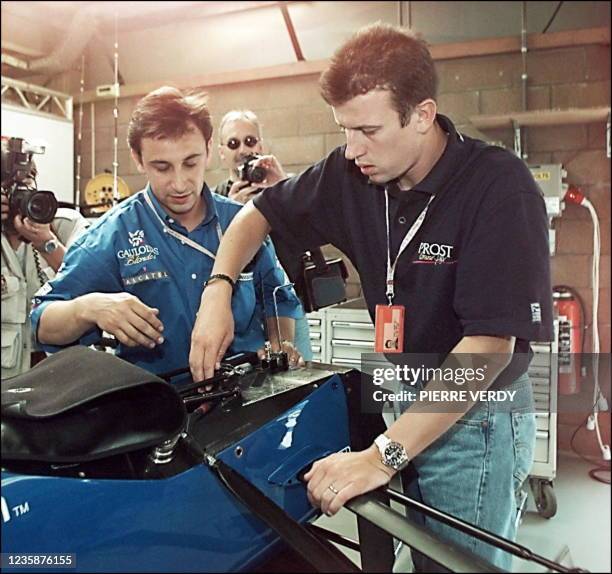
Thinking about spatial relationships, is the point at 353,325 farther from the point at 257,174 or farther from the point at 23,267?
the point at 23,267

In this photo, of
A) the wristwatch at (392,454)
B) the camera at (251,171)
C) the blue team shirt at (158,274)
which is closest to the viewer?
the wristwatch at (392,454)

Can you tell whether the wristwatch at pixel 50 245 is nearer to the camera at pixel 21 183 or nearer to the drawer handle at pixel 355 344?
the camera at pixel 21 183

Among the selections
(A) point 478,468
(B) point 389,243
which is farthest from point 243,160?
(A) point 478,468

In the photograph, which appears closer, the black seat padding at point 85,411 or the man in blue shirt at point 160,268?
the black seat padding at point 85,411

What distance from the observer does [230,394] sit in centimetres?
71

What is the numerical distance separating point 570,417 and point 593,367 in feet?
0.34

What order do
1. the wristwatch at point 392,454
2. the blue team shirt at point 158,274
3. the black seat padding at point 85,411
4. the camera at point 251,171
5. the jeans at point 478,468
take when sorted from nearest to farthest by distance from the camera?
the black seat padding at point 85,411 → the wristwatch at point 392,454 → the jeans at point 478,468 → the blue team shirt at point 158,274 → the camera at point 251,171

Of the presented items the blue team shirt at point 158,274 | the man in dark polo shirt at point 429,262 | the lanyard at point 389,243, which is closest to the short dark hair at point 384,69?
the man in dark polo shirt at point 429,262

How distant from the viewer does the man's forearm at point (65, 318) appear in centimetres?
77

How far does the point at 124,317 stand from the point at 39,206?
174 millimetres

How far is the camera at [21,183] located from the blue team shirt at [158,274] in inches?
6.6

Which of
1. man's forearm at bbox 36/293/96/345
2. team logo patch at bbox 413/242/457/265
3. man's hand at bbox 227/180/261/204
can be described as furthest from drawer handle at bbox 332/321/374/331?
man's forearm at bbox 36/293/96/345

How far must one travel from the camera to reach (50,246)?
0.76 meters

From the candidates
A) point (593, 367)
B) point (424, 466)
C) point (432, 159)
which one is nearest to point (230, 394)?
point (424, 466)
